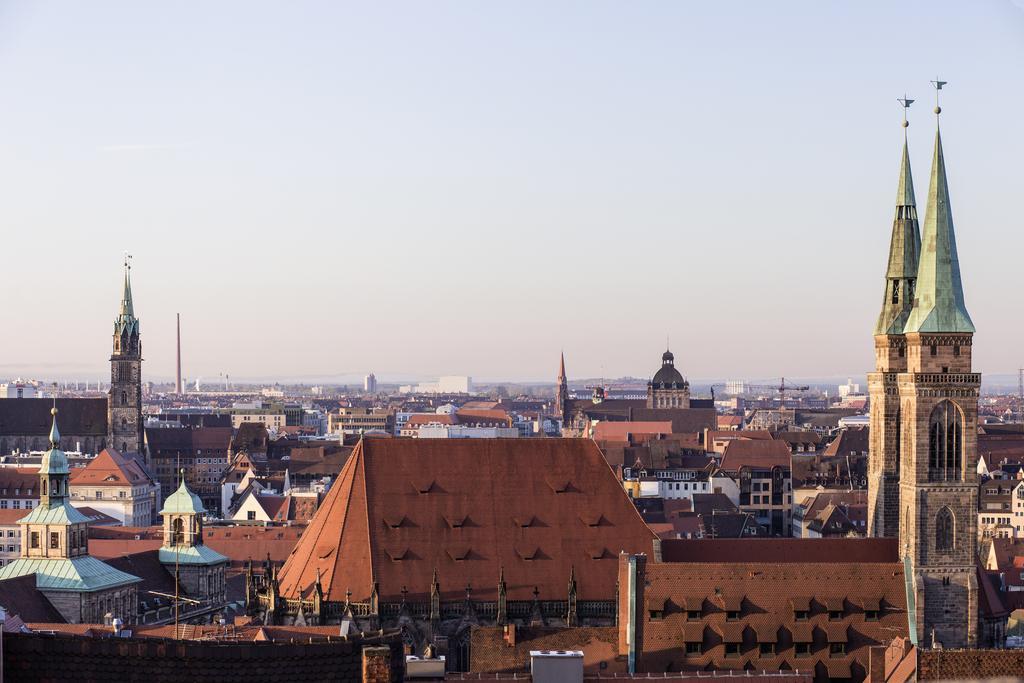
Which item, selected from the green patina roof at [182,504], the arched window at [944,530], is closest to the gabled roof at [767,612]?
the arched window at [944,530]

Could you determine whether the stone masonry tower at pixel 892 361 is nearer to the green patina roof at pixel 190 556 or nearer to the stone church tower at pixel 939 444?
the stone church tower at pixel 939 444

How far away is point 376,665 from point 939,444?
3858cm

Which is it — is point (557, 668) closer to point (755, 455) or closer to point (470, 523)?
point (470, 523)

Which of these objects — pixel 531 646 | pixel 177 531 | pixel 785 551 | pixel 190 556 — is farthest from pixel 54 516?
pixel 785 551

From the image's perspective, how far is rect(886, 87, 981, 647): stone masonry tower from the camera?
66.8m

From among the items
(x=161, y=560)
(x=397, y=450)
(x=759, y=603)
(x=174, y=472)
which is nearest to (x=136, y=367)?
(x=174, y=472)

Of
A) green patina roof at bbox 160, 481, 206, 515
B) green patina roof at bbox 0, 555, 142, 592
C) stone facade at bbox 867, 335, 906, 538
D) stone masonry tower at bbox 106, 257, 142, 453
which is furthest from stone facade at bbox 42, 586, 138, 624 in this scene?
stone masonry tower at bbox 106, 257, 142, 453

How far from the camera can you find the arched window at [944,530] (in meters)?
67.2

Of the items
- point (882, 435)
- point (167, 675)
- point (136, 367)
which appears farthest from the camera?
point (136, 367)

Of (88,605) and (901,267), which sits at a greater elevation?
(901,267)

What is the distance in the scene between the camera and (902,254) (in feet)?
249

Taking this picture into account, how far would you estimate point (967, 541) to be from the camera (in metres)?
67.5

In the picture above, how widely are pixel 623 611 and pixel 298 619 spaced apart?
12.9m

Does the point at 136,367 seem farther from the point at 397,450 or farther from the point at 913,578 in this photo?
the point at 913,578
